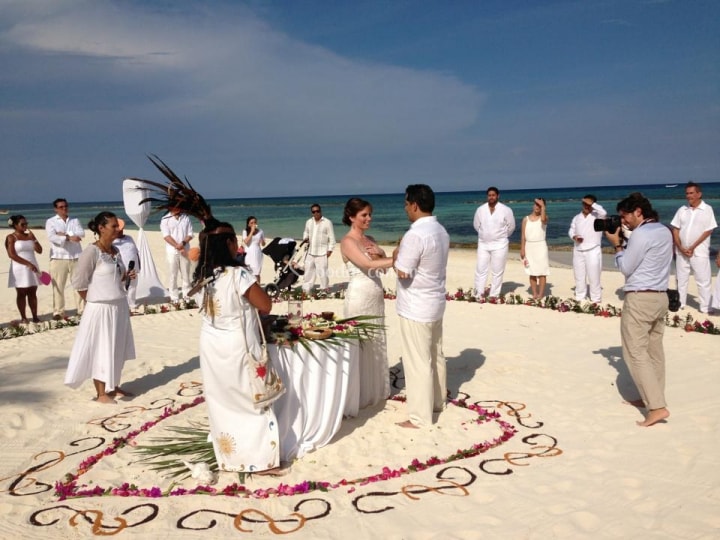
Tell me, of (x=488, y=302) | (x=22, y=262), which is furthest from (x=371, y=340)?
(x=22, y=262)

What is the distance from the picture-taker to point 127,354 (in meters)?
7.09

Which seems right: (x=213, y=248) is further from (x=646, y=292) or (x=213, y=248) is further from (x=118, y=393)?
(x=646, y=292)

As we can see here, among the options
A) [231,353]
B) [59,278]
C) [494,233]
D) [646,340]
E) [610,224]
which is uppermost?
[610,224]

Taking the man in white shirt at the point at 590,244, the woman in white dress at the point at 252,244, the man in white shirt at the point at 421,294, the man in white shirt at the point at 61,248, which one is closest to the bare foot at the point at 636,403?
the man in white shirt at the point at 421,294

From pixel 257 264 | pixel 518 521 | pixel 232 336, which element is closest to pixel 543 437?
pixel 518 521

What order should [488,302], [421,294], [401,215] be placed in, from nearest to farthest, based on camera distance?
[421,294] → [488,302] → [401,215]

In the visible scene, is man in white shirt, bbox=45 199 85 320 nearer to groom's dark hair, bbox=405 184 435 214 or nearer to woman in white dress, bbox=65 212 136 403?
woman in white dress, bbox=65 212 136 403

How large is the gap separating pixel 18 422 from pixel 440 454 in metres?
4.52

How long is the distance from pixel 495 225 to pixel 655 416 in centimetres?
687

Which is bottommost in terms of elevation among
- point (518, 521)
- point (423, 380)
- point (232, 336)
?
point (518, 521)

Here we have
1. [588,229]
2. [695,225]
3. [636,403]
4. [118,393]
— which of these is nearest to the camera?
[636,403]

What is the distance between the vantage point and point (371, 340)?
19.5 feet

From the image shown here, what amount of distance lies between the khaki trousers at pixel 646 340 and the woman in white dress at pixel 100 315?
556 cm

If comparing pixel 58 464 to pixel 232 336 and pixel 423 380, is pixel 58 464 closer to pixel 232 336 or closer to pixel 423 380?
pixel 232 336
